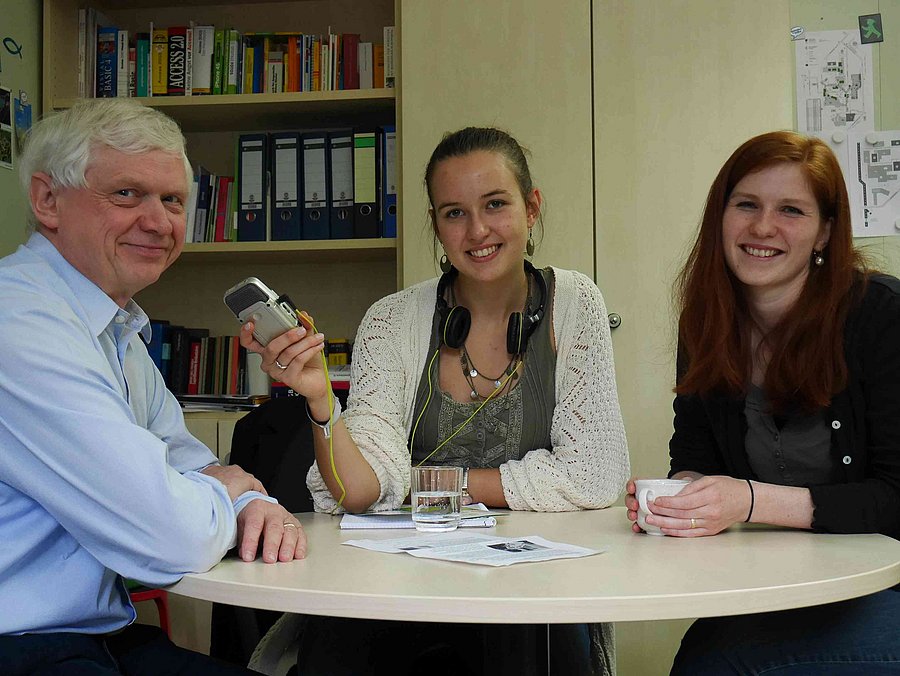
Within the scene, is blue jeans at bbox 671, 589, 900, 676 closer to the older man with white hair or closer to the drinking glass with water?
the drinking glass with water

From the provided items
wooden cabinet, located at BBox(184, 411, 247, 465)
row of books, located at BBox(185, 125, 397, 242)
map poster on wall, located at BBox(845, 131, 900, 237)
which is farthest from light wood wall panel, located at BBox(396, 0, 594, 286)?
map poster on wall, located at BBox(845, 131, 900, 237)

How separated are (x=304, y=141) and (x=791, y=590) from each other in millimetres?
2420

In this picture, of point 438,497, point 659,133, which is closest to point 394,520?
point 438,497

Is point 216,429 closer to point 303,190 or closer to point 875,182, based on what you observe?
point 303,190

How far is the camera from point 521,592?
957mm

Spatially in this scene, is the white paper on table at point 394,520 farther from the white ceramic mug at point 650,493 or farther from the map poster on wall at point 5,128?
the map poster on wall at point 5,128

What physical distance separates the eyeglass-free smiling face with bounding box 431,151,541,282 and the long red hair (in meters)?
0.36

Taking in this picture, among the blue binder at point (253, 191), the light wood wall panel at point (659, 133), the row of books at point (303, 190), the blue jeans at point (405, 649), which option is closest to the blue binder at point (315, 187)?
the row of books at point (303, 190)

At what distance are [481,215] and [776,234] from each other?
1.89 ft

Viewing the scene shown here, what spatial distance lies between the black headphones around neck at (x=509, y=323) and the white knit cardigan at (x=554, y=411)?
0.09 ft

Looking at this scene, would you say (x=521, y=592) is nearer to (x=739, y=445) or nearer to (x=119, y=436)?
(x=119, y=436)

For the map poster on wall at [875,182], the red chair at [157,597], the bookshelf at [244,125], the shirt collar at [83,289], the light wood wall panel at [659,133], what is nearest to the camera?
the shirt collar at [83,289]

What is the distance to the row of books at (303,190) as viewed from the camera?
3.01 metres

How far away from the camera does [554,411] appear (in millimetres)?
1743
